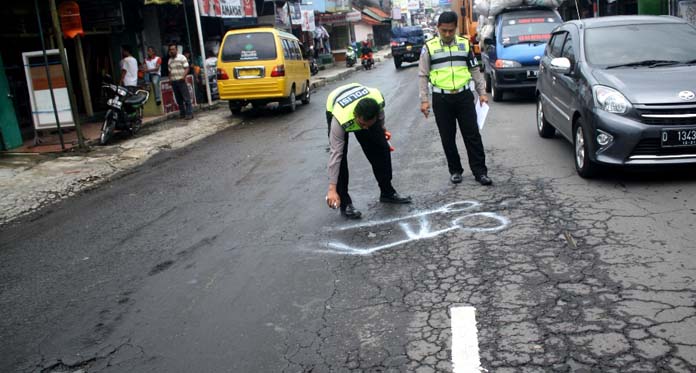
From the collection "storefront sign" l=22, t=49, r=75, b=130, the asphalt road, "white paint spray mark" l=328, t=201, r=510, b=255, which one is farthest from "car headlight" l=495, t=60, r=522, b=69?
"storefront sign" l=22, t=49, r=75, b=130

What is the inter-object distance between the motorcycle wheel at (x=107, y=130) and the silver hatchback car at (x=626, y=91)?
820 centimetres

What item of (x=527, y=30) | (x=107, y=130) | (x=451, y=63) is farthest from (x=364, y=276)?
(x=527, y=30)

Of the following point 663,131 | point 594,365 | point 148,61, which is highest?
point 148,61

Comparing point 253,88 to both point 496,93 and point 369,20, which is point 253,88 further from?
point 369,20

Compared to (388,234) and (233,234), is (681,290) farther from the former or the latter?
(233,234)

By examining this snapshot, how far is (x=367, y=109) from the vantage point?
571 cm

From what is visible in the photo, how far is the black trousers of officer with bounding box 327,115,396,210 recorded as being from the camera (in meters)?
6.37

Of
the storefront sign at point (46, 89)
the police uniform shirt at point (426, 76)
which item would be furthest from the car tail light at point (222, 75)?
the police uniform shirt at point (426, 76)

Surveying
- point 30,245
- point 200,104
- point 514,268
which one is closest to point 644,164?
point 514,268

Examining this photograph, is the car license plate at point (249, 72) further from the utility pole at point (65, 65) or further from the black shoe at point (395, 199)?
the black shoe at point (395, 199)

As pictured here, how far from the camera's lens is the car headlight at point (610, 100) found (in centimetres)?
639

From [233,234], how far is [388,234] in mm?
1488

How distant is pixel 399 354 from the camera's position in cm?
360

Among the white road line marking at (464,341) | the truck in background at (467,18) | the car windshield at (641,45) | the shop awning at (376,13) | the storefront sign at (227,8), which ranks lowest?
the white road line marking at (464,341)
